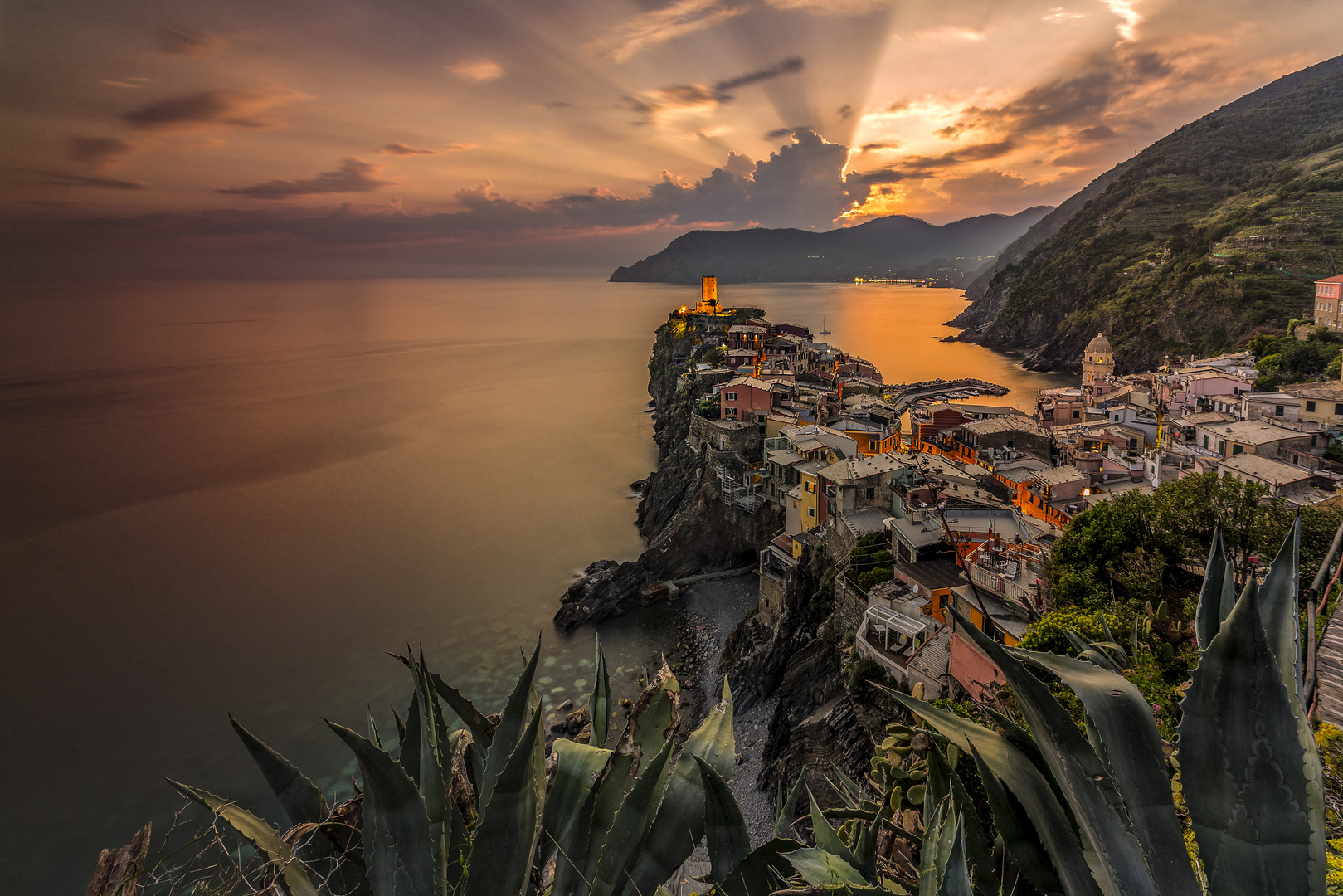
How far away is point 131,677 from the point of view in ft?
60.1

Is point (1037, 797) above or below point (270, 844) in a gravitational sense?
above

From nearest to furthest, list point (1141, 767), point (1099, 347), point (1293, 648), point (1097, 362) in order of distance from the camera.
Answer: point (1141, 767) < point (1293, 648) < point (1097, 362) < point (1099, 347)

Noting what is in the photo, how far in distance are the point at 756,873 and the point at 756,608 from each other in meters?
16.6

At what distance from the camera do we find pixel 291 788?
195 centimetres

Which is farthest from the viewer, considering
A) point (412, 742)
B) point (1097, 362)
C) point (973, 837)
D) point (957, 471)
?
point (1097, 362)

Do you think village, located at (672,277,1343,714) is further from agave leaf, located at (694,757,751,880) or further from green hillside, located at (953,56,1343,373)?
green hillside, located at (953,56,1343,373)

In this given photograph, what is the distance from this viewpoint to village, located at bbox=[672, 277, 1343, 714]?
9820 mm

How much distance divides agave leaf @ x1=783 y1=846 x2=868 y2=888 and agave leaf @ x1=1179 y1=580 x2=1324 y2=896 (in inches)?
28.9

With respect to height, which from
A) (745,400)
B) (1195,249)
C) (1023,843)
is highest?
(1195,249)

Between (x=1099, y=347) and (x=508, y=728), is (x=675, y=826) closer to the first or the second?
(x=508, y=728)

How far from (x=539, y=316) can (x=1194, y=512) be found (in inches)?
5399

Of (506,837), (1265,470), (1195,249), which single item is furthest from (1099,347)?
(506,837)

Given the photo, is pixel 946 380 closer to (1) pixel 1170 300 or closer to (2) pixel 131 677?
(1) pixel 1170 300

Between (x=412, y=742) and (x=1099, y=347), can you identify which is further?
(x=1099, y=347)
